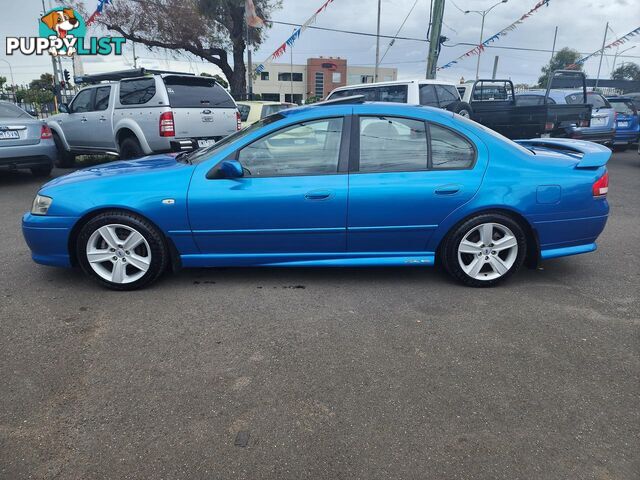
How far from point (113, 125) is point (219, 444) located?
7.97 m

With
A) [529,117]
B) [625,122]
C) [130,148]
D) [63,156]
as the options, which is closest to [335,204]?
[130,148]

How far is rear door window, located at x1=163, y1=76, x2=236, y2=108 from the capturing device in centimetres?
809

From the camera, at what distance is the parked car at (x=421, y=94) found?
9461mm

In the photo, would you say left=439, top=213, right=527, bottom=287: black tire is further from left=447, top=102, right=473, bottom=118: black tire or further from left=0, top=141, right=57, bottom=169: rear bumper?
left=0, top=141, right=57, bottom=169: rear bumper

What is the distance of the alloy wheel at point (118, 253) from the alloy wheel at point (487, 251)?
8.39 feet

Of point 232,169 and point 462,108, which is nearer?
point 232,169

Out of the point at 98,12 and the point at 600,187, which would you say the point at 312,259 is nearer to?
the point at 600,187

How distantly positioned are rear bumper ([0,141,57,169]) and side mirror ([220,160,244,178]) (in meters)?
6.26

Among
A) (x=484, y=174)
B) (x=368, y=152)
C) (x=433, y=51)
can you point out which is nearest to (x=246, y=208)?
(x=368, y=152)

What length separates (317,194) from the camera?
3699 millimetres

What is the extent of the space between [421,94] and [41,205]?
25.2ft

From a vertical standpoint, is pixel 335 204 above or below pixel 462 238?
above

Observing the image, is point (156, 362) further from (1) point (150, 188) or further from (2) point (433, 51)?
(2) point (433, 51)

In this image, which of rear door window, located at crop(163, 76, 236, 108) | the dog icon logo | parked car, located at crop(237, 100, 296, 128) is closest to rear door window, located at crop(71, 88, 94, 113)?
rear door window, located at crop(163, 76, 236, 108)
